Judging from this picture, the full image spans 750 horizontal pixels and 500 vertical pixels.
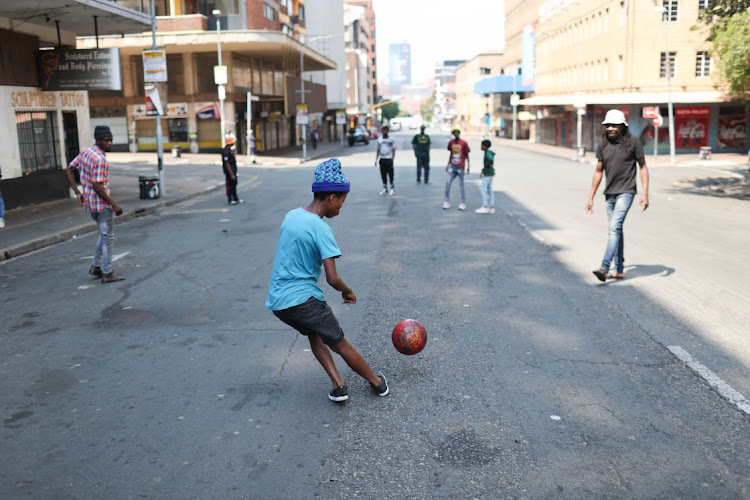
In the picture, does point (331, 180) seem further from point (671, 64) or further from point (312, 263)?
point (671, 64)

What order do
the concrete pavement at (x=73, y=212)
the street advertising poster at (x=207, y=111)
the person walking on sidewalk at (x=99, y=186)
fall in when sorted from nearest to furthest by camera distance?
the person walking on sidewalk at (x=99, y=186), the concrete pavement at (x=73, y=212), the street advertising poster at (x=207, y=111)

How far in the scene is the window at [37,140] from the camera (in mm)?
17531

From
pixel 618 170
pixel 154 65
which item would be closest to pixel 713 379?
pixel 618 170

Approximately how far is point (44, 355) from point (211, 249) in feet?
18.4

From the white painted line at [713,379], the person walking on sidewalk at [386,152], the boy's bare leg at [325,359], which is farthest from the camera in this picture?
the person walking on sidewalk at [386,152]

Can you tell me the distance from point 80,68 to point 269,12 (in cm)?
4262

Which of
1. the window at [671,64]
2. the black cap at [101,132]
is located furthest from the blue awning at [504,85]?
the black cap at [101,132]

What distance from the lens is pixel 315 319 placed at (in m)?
4.69

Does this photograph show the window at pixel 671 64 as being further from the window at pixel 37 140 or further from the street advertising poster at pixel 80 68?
the window at pixel 37 140

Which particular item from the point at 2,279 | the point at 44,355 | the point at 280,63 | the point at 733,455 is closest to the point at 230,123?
the point at 280,63

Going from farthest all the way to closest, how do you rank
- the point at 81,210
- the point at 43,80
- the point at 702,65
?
the point at 702,65 → the point at 43,80 → the point at 81,210

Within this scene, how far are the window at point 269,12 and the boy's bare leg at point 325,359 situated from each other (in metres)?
54.7

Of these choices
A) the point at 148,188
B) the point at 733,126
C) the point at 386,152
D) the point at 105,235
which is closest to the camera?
the point at 105,235

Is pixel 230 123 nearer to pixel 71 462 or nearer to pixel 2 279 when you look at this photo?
pixel 2 279
